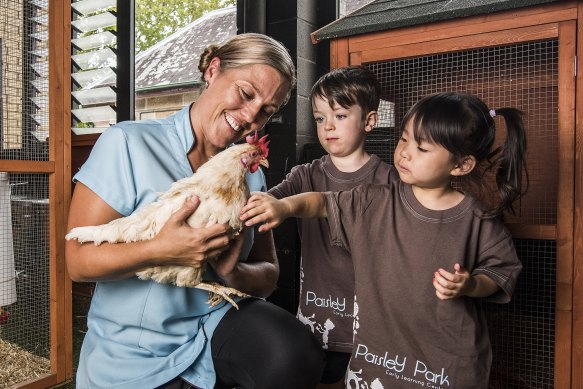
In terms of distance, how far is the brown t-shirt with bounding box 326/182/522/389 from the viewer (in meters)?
1.13

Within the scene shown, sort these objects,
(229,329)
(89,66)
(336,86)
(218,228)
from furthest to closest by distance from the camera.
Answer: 1. (89,66)
2. (336,86)
3. (229,329)
4. (218,228)

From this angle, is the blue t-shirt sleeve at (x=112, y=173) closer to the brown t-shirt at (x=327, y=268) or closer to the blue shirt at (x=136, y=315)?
the blue shirt at (x=136, y=315)

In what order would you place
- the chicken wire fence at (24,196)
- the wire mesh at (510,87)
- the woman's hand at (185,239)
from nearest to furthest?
1. the woman's hand at (185,239)
2. the wire mesh at (510,87)
3. the chicken wire fence at (24,196)

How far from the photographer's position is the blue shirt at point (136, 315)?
1064mm

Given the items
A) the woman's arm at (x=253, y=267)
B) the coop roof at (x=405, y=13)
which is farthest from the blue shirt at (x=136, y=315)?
the coop roof at (x=405, y=13)

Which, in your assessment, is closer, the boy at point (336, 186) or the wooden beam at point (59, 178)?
the boy at point (336, 186)

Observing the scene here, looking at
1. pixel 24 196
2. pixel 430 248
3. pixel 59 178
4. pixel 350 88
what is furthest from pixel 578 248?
pixel 24 196

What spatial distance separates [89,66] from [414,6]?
2540 mm

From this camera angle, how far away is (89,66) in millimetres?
3203

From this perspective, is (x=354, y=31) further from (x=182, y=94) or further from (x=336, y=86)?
(x=182, y=94)

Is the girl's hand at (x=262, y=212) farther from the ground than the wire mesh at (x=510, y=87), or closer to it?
closer to it

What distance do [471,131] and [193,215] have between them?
0.74 m

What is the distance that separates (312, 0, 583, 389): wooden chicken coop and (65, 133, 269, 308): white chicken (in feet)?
2.60

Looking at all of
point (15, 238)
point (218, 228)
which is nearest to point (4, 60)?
point (15, 238)
